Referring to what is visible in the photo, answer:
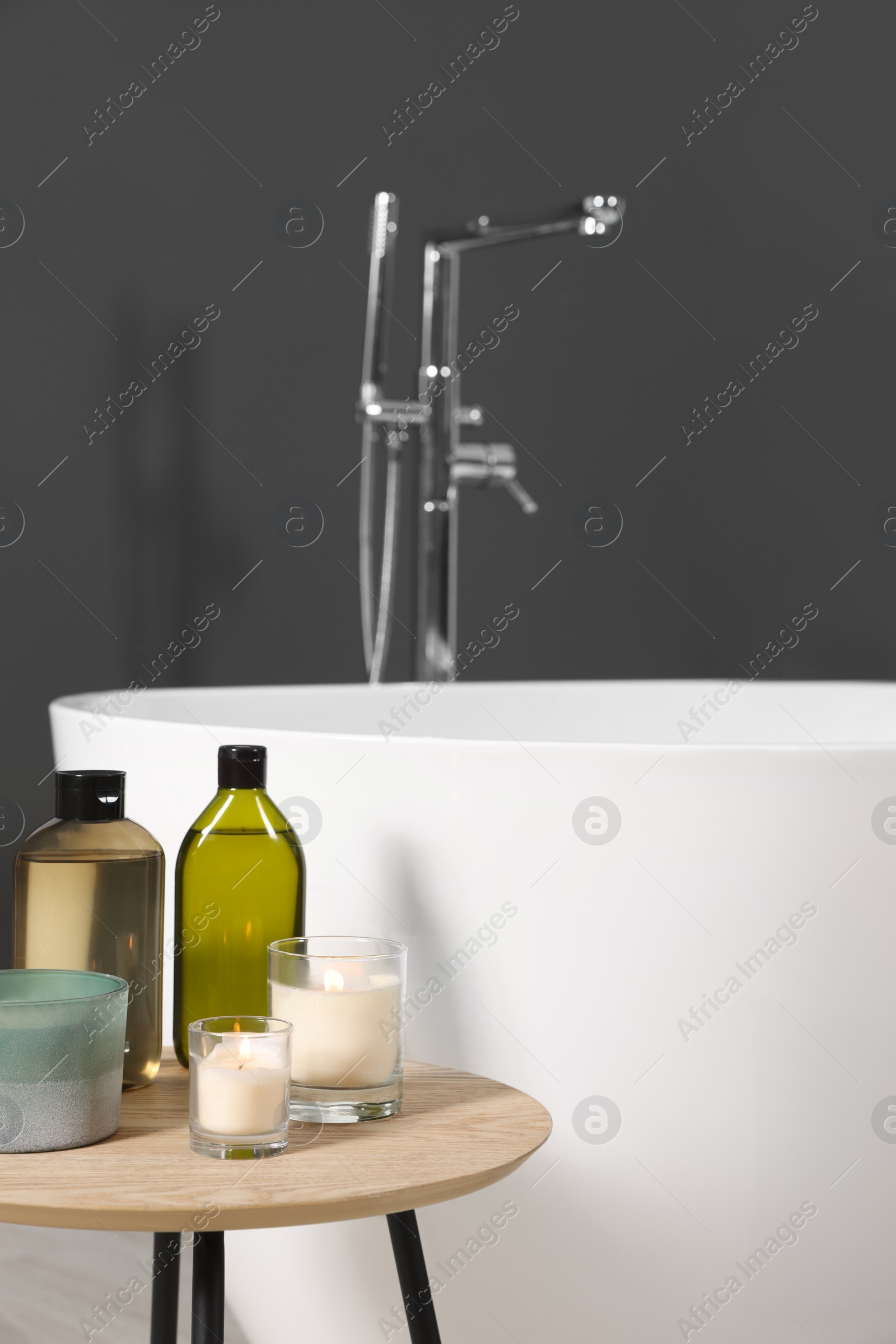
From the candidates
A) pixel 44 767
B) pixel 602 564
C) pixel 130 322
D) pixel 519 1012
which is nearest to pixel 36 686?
pixel 44 767

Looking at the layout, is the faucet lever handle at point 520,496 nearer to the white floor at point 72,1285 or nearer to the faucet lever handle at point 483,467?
the faucet lever handle at point 483,467

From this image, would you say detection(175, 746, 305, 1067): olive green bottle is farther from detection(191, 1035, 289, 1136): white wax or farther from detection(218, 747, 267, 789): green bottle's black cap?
detection(191, 1035, 289, 1136): white wax

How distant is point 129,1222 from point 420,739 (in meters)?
0.44

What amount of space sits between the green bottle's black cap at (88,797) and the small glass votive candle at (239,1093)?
0.54ft

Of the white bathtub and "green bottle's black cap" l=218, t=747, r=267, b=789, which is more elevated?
"green bottle's black cap" l=218, t=747, r=267, b=789

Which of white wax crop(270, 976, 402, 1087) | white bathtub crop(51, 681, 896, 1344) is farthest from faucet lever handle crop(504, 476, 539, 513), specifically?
white wax crop(270, 976, 402, 1087)

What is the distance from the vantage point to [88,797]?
2.58 feet

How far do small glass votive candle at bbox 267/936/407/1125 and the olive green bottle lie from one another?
0.08 meters

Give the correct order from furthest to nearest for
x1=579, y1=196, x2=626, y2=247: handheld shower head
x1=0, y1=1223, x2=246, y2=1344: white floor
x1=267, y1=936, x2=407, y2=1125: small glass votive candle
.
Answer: x1=579, y1=196, x2=626, y2=247: handheld shower head → x1=0, y1=1223, x2=246, y2=1344: white floor → x1=267, y1=936, x2=407, y2=1125: small glass votive candle

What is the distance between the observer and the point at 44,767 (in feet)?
6.46

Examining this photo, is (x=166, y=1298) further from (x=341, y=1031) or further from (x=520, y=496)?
(x=520, y=496)

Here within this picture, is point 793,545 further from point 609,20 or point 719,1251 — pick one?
point 719,1251

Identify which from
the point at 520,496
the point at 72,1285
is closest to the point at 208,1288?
the point at 72,1285

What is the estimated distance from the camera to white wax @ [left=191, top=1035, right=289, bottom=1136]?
65cm
